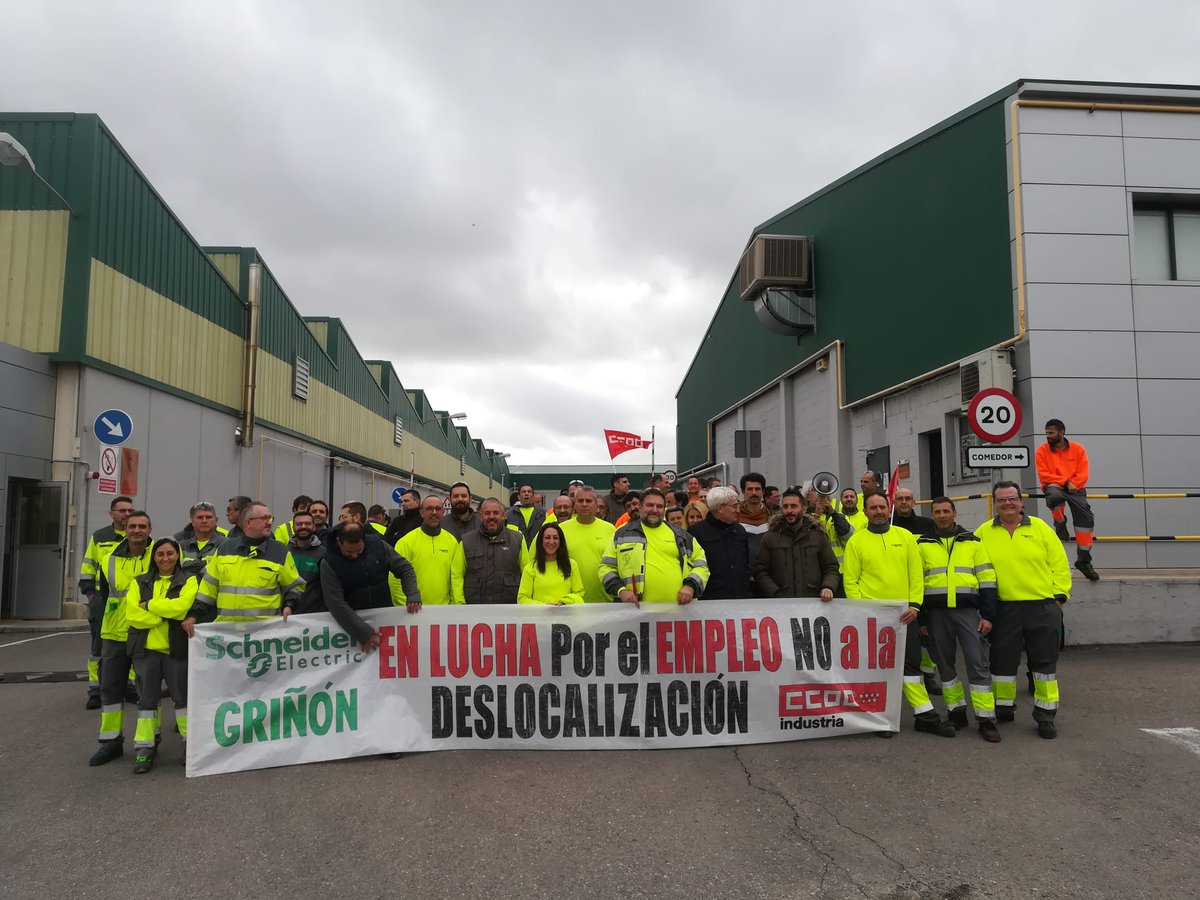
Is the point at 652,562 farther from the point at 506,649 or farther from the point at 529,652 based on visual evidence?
the point at 506,649

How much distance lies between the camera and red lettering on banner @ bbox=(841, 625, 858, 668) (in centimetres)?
647

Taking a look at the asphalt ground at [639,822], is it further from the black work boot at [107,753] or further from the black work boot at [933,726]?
the black work boot at [933,726]

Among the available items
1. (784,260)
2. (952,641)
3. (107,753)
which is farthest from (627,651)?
(784,260)

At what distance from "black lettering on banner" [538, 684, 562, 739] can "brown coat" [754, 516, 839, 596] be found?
2.00 meters

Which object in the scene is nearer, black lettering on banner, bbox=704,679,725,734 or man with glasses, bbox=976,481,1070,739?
black lettering on banner, bbox=704,679,725,734

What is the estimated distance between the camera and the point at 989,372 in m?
12.4

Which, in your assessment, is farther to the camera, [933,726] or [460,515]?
[460,515]

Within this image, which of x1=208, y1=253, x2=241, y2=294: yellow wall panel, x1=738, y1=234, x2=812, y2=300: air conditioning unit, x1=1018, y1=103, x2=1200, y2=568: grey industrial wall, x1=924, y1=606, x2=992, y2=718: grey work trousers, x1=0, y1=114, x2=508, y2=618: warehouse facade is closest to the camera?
x1=924, y1=606, x2=992, y2=718: grey work trousers

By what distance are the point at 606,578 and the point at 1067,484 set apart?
7.32 m

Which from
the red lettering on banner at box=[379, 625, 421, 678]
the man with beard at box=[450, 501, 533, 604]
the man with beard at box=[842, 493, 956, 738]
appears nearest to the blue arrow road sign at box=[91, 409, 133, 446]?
the man with beard at box=[450, 501, 533, 604]

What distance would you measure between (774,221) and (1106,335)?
11.5 meters

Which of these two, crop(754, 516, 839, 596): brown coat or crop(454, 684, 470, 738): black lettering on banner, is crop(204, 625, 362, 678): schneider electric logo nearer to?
crop(454, 684, 470, 738): black lettering on banner

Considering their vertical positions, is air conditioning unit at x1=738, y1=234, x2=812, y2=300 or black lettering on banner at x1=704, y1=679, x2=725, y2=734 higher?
air conditioning unit at x1=738, y1=234, x2=812, y2=300

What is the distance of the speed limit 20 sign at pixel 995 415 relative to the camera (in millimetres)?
9828
